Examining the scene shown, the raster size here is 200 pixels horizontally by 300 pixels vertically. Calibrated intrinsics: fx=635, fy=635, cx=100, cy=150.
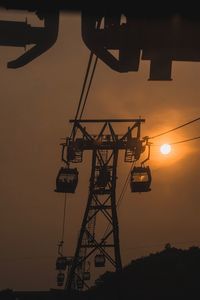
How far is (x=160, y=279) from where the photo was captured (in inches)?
1778

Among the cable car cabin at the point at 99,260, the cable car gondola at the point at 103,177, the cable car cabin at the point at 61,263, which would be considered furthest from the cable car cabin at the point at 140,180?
the cable car cabin at the point at 61,263

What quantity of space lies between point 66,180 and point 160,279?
25.8 metres

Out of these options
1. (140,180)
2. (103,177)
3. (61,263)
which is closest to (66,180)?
(140,180)

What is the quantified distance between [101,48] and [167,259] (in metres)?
49.6

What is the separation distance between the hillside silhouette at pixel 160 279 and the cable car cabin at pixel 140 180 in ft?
39.6

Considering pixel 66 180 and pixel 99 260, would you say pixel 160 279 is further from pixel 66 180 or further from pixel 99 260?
pixel 66 180

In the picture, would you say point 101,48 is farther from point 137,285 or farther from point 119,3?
point 137,285

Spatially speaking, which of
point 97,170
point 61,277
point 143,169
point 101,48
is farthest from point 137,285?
point 101,48

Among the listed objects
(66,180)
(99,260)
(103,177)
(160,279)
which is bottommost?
(160,279)

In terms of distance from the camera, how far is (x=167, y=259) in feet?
175

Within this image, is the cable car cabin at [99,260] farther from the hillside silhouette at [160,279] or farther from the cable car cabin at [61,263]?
the cable car cabin at [61,263]

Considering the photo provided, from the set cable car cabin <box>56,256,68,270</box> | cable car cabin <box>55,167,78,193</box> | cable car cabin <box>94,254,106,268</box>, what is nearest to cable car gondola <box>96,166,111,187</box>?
cable car cabin <box>55,167,78,193</box>

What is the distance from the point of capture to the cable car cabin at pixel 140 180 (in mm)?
21141

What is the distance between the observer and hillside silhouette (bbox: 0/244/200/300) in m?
40.3
